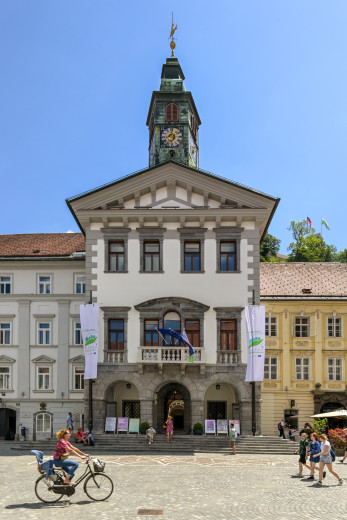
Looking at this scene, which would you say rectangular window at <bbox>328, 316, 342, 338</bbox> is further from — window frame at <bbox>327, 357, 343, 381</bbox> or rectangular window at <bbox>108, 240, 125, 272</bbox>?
rectangular window at <bbox>108, 240, 125, 272</bbox>

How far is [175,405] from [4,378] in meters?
12.6

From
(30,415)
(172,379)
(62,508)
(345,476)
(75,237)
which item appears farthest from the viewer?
(75,237)

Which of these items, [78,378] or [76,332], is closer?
[78,378]

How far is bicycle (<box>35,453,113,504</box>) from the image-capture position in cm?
1995

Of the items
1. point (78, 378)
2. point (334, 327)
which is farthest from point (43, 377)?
point (334, 327)

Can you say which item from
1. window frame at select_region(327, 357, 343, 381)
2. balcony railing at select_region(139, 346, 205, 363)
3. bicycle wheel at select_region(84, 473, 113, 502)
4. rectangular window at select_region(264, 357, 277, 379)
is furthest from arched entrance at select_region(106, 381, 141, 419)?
bicycle wheel at select_region(84, 473, 113, 502)

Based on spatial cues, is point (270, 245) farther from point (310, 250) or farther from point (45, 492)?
point (45, 492)

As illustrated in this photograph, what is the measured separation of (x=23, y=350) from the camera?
50812 mm

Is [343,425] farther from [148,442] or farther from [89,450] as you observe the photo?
[89,450]

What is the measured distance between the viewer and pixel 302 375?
52281 mm

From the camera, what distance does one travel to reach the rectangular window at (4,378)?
50594 millimetres

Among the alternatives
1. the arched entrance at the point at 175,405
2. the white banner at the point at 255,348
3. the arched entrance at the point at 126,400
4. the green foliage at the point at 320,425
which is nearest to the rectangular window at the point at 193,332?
the white banner at the point at 255,348

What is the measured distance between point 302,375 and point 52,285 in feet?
62.1

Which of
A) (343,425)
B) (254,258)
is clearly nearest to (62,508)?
(254,258)
